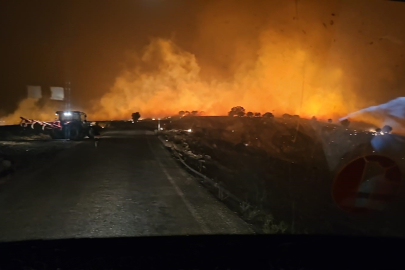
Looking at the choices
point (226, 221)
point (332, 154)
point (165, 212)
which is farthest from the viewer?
point (332, 154)

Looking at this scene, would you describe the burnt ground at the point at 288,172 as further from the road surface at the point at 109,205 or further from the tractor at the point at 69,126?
the tractor at the point at 69,126

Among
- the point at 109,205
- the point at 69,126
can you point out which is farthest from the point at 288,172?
the point at 69,126

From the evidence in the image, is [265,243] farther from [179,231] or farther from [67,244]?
[67,244]

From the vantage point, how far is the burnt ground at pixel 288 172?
9.49m

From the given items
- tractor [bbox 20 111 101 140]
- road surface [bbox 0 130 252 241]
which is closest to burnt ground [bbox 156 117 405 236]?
road surface [bbox 0 130 252 241]

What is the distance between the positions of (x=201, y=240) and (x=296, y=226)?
8.12ft

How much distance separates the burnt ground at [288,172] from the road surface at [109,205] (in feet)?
2.94

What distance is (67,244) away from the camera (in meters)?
6.85

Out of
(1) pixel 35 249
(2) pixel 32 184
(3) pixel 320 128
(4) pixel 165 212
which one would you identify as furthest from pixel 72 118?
(1) pixel 35 249

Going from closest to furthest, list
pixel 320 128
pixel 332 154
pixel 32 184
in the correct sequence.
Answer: pixel 32 184 < pixel 332 154 < pixel 320 128

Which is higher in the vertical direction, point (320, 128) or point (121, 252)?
point (320, 128)

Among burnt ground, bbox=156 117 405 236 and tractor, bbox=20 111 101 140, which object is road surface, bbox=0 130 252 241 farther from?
tractor, bbox=20 111 101 140

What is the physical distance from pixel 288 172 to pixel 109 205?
895cm

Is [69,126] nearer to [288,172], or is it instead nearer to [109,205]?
[288,172]
